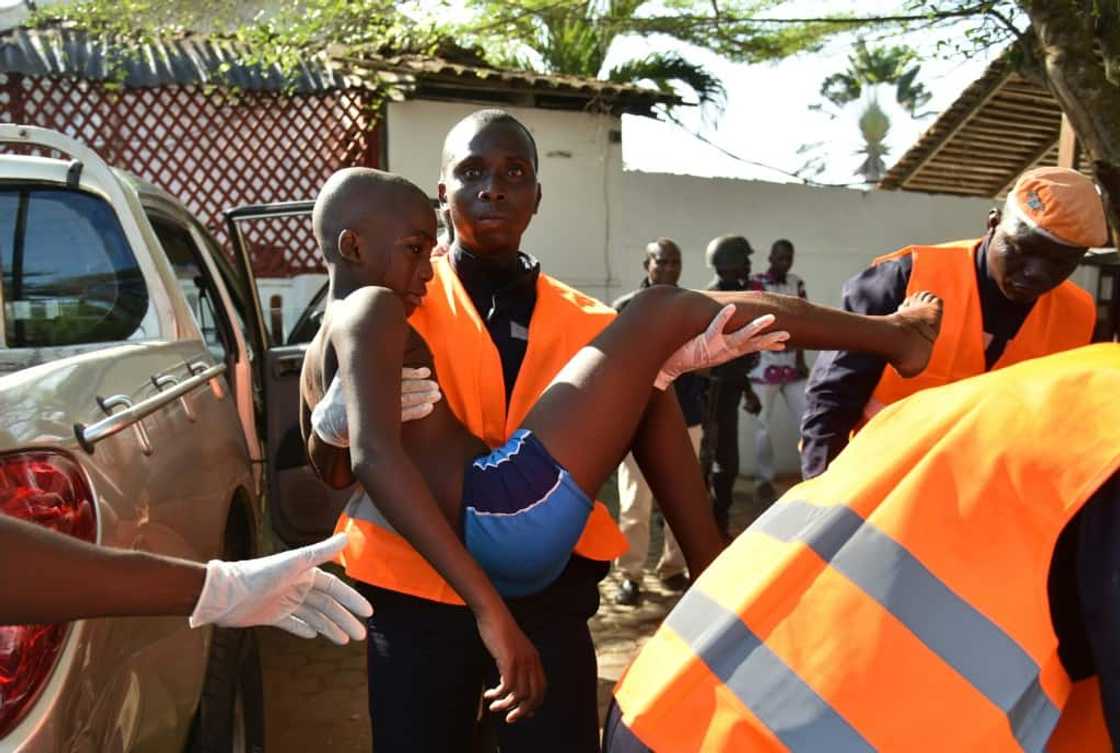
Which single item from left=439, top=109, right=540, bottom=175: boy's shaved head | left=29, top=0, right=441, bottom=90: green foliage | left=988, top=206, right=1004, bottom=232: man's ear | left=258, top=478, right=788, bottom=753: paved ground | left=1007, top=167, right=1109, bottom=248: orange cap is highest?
left=29, top=0, right=441, bottom=90: green foliage

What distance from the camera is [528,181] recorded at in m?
2.08

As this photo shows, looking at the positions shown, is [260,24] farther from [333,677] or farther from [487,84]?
[333,677]

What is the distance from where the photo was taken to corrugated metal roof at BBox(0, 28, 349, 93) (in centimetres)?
758

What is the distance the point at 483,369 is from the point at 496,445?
0.15 meters

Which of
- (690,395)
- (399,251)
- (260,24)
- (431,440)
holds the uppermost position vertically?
(260,24)

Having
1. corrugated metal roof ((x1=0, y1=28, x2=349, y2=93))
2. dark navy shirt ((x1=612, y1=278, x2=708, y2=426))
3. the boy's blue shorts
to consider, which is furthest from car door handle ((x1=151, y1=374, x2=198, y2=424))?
corrugated metal roof ((x1=0, y1=28, x2=349, y2=93))

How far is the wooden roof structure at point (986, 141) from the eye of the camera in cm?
1024

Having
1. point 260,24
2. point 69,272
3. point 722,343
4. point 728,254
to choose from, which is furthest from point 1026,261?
point 260,24

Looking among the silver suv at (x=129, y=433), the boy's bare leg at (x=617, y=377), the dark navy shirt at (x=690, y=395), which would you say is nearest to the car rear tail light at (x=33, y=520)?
the silver suv at (x=129, y=433)

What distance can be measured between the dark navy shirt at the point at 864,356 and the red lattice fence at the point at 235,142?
20.5 ft

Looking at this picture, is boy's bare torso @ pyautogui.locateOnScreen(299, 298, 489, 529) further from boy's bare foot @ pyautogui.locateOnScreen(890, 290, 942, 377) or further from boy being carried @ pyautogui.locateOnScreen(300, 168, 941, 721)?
boy's bare foot @ pyautogui.locateOnScreen(890, 290, 942, 377)

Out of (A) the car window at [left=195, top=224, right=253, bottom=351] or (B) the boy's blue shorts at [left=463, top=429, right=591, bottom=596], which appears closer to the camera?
(B) the boy's blue shorts at [left=463, top=429, right=591, bottom=596]

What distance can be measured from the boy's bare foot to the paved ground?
2311 millimetres

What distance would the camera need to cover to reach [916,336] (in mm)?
2088
